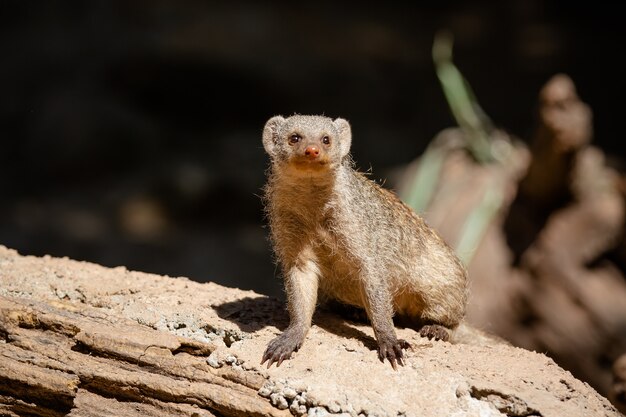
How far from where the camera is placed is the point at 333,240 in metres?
3.56

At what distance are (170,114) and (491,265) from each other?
203 inches

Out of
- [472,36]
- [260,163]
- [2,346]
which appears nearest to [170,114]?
[260,163]

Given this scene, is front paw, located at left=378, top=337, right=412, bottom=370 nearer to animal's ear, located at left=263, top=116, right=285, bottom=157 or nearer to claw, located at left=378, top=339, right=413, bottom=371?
claw, located at left=378, top=339, right=413, bottom=371

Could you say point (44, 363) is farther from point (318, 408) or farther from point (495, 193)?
point (495, 193)

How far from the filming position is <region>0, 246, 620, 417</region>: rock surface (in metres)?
3.03

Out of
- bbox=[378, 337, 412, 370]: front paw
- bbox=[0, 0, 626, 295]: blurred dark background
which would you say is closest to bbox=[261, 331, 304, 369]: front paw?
bbox=[378, 337, 412, 370]: front paw

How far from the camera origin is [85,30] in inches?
393

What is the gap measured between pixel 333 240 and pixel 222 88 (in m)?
6.74

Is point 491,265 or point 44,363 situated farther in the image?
point 491,265

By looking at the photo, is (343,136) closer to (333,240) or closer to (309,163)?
(309,163)

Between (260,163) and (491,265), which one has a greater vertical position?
(260,163)

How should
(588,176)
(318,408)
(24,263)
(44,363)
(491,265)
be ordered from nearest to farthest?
(318,408)
(44,363)
(24,263)
(588,176)
(491,265)

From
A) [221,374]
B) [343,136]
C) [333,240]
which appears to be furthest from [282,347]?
[343,136]

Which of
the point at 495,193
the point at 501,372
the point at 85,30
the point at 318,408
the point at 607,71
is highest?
the point at 607,71
